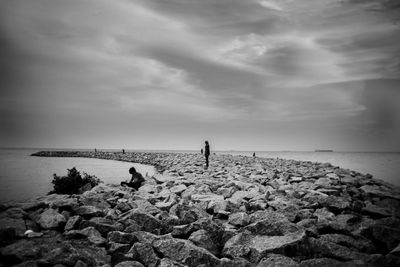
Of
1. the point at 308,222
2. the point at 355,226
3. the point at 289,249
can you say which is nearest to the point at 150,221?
the point at 289,249

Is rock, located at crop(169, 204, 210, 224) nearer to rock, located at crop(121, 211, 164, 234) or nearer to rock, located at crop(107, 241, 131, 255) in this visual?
rock, located at crop(121, 211, 164, 234)

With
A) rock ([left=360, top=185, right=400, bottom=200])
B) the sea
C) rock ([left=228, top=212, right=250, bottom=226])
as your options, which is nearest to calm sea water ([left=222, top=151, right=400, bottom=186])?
the sea

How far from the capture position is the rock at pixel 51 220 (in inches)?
183

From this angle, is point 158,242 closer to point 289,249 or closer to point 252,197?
point 289,249

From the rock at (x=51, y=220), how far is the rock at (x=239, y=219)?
3222mm

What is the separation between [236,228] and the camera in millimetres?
4820

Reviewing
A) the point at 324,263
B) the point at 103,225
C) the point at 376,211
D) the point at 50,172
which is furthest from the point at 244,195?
the point at 50,172

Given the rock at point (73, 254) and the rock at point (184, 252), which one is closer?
the rock at point (73, 254)

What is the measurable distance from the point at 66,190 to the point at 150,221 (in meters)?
5.90

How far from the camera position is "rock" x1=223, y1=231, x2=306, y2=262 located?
3629mm

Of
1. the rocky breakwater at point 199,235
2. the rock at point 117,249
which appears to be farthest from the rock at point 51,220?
the rock at point 117,249

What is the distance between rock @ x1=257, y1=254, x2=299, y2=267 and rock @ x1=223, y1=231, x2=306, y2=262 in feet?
0.64

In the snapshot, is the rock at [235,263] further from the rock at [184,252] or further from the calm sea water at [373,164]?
the calm sea water at [373,164]

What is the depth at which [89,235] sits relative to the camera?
13.5 feet
